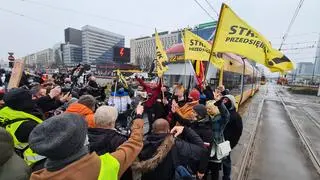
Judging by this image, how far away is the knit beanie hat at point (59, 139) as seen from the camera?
1.55 meters

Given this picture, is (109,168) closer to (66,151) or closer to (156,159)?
(66,151)

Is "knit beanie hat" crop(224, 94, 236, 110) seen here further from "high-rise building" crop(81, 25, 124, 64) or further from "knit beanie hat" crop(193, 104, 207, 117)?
"high-rise building" crop(81, 25, 124, 64)

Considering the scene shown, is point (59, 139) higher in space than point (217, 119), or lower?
higher

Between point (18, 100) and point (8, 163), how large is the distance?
1033 millimetres

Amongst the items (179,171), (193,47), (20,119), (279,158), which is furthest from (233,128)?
(20,119)

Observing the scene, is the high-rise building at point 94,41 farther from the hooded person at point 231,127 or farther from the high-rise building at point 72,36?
the hooded person at point 231,127

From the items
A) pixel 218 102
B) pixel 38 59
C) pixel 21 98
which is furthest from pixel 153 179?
pixel 38 59

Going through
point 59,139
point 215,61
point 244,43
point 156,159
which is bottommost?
point 156,159

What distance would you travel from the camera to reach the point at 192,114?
369cm

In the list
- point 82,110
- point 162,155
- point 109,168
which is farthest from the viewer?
point 82,110

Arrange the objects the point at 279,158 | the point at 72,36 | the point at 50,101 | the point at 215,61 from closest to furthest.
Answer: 1. the point at 50,101
2. the point at 215,61
3. the point at 279,158
4. the point at 72,36

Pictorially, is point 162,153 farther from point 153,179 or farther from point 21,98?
point 21,98

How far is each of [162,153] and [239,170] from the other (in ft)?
12.8

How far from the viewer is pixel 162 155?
104 inches
